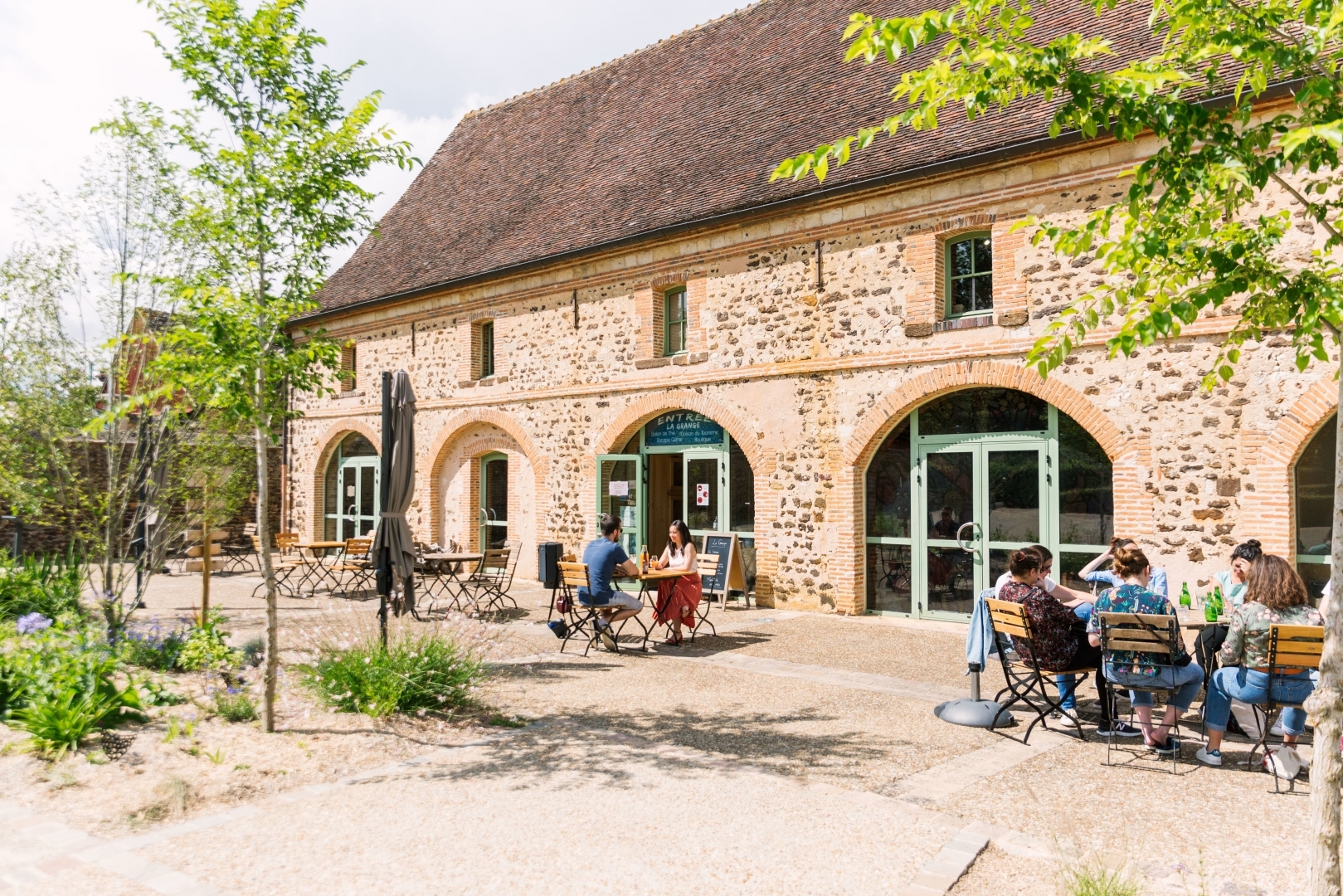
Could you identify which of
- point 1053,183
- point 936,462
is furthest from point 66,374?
point 1053,183

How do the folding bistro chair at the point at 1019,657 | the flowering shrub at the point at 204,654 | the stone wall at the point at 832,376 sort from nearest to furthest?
A: the folding bistro chair at the point at 1019,657, the flowering shrub at the point at 204,654, the stone wall at the point at 832,376

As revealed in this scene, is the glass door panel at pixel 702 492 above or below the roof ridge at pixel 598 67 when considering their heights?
below

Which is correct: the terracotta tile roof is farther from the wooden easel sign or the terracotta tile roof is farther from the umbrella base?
the umbrella base

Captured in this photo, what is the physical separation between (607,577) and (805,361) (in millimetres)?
4633

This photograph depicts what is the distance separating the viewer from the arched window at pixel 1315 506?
8.77m

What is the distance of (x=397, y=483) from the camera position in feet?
28.5

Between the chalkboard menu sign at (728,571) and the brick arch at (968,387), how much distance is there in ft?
6.74

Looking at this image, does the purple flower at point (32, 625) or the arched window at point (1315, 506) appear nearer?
the purple flower at point (32, 625)

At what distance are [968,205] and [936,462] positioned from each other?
3.12 m

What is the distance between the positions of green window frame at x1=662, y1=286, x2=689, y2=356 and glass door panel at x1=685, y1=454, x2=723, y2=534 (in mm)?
1713

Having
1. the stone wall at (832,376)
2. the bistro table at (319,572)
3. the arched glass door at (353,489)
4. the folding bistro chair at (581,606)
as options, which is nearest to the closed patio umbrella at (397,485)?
the folding bistro chair at (581,606)

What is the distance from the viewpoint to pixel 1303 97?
344 centimetres

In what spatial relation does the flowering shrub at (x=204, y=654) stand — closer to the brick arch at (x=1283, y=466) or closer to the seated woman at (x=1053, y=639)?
the seated woman at (x=1053, y=639)

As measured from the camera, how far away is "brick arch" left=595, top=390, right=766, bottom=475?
42.1 ft
